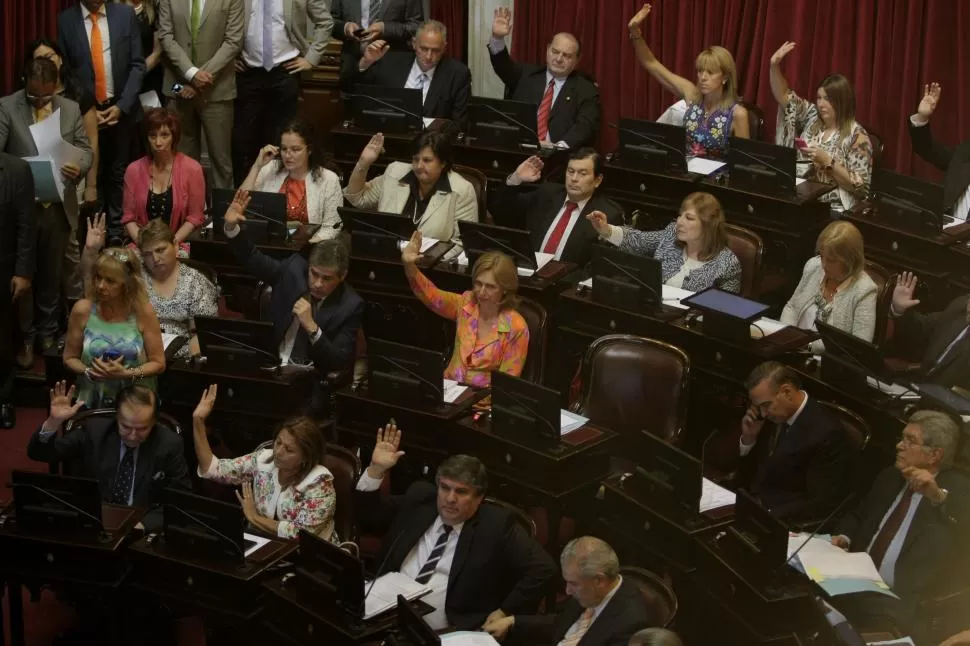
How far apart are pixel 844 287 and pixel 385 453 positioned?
87.6 inches

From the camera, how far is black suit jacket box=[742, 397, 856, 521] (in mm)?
5211

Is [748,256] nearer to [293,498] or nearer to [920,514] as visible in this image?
[920,514]

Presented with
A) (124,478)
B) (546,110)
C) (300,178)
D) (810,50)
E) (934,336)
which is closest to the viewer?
(124,478)

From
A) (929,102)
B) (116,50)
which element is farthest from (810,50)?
(116,50)

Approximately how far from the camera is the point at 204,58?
7953 millimetres

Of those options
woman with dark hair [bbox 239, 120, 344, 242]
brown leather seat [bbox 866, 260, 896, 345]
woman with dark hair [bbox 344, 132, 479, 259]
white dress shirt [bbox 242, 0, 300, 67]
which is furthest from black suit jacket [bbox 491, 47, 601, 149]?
brown leather seat [bbox 866, 260, 896, 345]

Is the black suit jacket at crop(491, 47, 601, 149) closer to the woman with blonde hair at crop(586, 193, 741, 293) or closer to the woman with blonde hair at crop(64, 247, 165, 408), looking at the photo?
the woman with blonde hair at crop(586, 193, 741, 293)

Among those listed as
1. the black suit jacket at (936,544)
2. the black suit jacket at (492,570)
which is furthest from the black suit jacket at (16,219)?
the black suit jacket at (936,544)

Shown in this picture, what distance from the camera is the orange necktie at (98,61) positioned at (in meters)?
7.66

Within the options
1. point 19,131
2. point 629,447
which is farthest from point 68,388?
point 629,447

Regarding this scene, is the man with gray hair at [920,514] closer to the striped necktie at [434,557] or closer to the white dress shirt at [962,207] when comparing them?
the striped necktie at [434,557]

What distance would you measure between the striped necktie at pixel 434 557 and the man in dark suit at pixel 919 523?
139 centimetres

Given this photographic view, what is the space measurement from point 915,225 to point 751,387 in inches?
61.6

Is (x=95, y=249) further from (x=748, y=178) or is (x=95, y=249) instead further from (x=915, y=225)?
(x=915, y=225)
